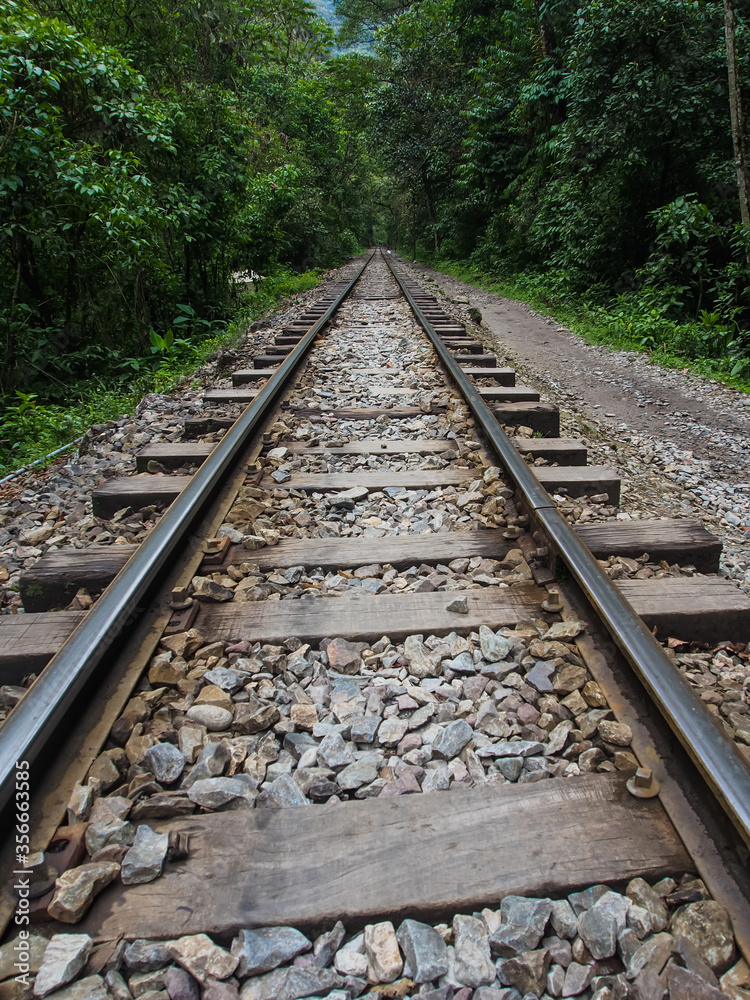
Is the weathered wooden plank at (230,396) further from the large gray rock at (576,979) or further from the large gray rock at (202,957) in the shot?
the large gray rock at (576,979)

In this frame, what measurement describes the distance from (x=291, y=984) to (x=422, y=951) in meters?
0.22

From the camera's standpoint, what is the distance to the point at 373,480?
Result: 304cm

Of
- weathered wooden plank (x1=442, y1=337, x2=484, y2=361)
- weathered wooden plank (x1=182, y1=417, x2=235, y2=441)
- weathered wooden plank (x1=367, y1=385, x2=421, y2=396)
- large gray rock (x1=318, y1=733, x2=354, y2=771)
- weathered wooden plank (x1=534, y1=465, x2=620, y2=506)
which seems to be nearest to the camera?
large gray rock (x1=318, y1=733, x2=354, y2=771)

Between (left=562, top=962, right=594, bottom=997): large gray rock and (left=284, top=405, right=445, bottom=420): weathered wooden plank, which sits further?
(left=284, top=405, right=445, bottom=420): weathered wooden plank

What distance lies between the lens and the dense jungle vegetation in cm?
555

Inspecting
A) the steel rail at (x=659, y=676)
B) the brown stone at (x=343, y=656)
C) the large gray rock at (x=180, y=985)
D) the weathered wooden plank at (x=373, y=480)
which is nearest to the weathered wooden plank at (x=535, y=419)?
the weathered wooden plank at (x=373, y=480)

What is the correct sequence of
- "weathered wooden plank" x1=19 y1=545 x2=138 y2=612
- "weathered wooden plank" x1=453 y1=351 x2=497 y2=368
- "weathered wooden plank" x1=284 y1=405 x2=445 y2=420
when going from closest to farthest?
"weathered wooden plank" x1=19 y1=545 x2=138 y2=612
"weathered wooden plank" x1=284 y1=405 x2=445 y2=420
"weathered wooden plank" x1=453 y1=351 x2=497 y2=368

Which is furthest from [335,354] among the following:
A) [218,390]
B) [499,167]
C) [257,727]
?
[499,167]

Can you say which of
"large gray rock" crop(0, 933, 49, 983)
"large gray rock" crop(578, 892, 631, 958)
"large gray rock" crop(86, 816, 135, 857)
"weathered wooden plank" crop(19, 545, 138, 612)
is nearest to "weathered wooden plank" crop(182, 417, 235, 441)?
"weathered wooden plank" crop(19, 545, 138, 612)

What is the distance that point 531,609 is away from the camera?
1.98m

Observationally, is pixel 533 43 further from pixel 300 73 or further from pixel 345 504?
pixel 345 504

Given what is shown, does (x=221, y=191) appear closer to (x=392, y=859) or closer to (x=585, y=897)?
(x=392, y=859)

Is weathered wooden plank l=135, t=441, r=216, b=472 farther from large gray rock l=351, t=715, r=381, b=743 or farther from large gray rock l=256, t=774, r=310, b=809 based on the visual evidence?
large gray rock l=256, t=774, r=310, b=809

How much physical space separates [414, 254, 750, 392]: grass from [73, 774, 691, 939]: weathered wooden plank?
5713 mm
